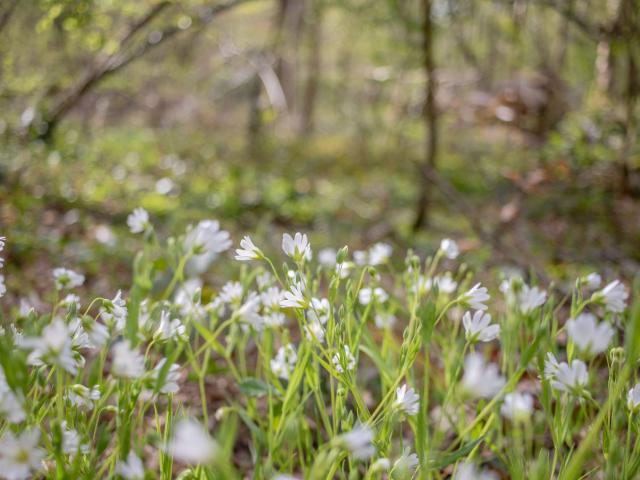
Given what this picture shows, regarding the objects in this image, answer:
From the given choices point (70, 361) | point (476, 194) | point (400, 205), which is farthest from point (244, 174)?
point (70, 361)

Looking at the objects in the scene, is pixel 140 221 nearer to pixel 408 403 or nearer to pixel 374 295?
pixel 374 295

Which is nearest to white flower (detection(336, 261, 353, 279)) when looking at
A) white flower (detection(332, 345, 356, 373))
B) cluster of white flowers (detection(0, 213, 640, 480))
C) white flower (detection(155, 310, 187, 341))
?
cluster of white flowers (detection(0, 213, 640, 480))

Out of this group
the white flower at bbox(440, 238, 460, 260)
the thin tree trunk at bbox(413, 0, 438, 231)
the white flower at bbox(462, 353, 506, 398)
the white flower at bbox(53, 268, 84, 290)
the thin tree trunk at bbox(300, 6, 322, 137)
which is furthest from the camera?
the thin tree trunk at bbox(300, 6, 322, 137)

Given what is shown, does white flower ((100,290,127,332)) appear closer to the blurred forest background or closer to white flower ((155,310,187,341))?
white flower ((155,310,187,341))

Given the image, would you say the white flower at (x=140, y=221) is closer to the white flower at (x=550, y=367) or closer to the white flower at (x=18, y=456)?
the white flower at (x=18, y=456)

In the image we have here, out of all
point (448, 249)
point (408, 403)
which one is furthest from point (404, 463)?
point (448, 249)

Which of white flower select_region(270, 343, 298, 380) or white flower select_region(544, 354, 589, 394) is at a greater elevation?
white flower select_region(544, 354, 589, 394)
